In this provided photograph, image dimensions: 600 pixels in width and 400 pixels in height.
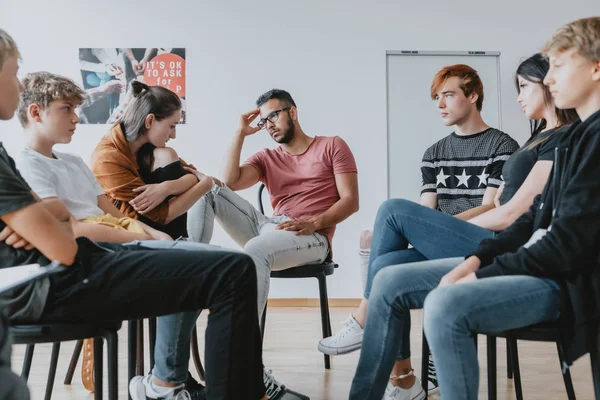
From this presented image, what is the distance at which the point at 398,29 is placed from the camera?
4.67 metres

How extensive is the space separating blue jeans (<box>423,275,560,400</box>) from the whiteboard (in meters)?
3.39

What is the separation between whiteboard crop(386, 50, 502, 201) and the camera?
4.59 m

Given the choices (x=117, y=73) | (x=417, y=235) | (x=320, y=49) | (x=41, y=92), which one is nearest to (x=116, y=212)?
(x=41, y=92)

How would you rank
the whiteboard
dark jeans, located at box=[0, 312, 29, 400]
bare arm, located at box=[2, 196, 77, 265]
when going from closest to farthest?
dark jeans, located at box=[0, 312, 29, 400], bare arm, located at box=[2, 196, 77, 265], the whiteboard

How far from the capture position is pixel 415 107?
15.1ft

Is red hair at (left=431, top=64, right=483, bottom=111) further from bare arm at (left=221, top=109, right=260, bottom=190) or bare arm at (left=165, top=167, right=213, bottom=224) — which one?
bare arm at (left=165, top=167, right=213, bottom=224)

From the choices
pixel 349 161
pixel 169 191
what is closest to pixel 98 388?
pixel 169 191

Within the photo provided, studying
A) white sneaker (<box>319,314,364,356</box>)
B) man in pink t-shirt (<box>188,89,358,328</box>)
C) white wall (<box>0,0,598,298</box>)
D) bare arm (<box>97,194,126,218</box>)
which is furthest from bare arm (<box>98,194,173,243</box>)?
white wall (<box>0,0,598,298</box>)

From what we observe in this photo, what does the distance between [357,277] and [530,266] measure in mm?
3456

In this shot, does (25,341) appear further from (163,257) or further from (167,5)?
(167,5)

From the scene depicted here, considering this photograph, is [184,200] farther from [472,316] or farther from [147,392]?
[472,316]

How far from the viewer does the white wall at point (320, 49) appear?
182 inches

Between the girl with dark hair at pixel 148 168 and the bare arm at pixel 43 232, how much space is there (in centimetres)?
82

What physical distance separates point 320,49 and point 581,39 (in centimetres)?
351
